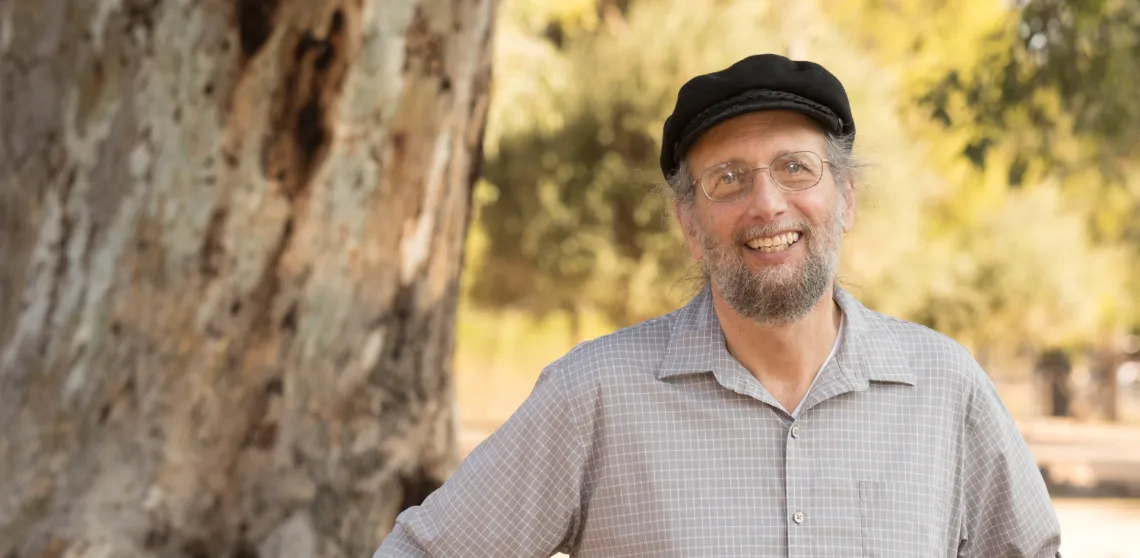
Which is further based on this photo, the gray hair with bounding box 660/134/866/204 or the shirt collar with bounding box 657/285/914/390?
the gray hair with bounding box 660/134/866/204

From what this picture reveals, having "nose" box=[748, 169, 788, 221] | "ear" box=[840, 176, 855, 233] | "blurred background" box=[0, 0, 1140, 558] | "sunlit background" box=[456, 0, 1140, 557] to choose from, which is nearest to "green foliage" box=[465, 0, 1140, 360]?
"sunlit background" box=[456, 0, 1140, 557]

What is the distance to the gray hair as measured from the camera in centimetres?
250

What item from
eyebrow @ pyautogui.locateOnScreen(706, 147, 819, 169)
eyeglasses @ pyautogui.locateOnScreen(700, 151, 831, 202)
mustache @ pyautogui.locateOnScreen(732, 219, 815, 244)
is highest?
eyebrow @ pyautogui.locateOnScreen(706, 147, 819, 169)

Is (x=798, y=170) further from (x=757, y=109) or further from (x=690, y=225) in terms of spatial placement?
(x=690, y=225)

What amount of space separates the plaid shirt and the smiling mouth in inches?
7.0

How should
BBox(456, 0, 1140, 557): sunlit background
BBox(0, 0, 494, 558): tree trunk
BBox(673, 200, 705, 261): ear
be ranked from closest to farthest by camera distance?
BBox(673, 200, 705, 261): ear < BBox(0, 0, 494, 558): tree trunk < BBox(456, 0, 1140, 557): sunlit background

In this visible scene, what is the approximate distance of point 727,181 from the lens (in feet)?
8.02

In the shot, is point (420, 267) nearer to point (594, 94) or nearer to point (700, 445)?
point (700, 445)

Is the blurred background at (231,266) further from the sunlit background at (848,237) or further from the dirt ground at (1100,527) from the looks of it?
the sunlit background at (848,237)

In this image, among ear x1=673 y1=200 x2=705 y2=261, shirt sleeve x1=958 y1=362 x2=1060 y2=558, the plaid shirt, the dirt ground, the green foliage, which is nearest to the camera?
the plaid shirt

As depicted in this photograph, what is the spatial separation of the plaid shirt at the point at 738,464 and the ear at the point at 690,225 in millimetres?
140

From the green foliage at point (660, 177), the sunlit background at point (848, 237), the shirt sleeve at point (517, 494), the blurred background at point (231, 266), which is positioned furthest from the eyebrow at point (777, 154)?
the green foliage at point (660, 177)

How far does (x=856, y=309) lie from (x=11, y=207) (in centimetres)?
338

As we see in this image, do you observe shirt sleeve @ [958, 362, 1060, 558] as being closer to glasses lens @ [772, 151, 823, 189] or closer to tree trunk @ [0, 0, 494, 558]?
glasses lens @ [772, 151, 823, 189]
